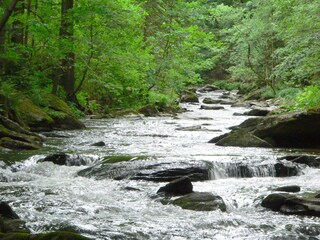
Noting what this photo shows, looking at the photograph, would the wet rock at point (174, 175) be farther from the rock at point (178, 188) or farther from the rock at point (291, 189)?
the rock at point (291, 189)

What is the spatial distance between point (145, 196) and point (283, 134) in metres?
6.35

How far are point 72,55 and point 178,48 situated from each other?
9.74 meters

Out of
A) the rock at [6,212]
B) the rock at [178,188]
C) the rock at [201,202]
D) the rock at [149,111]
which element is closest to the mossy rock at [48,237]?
the rock at [6,212]

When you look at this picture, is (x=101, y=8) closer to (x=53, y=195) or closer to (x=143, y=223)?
(x=53, y=195)

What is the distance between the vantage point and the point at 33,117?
14531 mm

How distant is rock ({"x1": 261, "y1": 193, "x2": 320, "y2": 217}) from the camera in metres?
6.29

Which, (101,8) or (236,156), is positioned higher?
(101,8)

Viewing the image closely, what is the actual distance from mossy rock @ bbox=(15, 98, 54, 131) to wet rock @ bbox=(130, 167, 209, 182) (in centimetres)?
674

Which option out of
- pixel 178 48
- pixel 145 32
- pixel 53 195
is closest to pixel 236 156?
pixel 53 195

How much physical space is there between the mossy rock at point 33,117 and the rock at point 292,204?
9.40 meters

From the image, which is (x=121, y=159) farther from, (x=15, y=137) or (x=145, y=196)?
(x=15, y=137)

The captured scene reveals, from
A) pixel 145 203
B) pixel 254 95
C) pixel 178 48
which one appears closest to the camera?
pixel 145 203

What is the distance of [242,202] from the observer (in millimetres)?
7109

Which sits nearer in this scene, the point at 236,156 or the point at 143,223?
the point at 143,223
